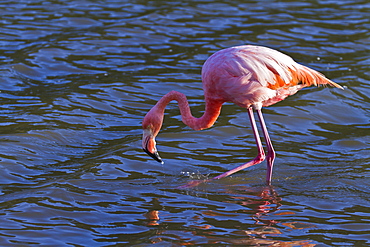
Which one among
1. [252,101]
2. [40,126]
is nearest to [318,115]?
[252,101]

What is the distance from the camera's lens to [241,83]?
5.75m

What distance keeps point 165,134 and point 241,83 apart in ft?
5.69

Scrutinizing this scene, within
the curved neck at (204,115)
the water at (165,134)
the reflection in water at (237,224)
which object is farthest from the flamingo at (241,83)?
the water at (165,134)

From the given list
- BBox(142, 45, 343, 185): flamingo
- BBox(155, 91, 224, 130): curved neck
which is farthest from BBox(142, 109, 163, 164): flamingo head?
BBox(155, 91, 224, 130): curved neck

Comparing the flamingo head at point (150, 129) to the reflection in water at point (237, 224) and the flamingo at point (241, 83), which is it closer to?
the flamingo at point (241, 83)

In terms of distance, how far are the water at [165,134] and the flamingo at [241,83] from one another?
1.81 ft

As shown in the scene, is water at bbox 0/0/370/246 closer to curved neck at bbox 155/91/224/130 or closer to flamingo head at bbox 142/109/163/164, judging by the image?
flamingo head at bbox 142/109/163/164

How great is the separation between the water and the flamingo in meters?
0.55

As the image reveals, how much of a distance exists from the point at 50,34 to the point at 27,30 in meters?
0.47

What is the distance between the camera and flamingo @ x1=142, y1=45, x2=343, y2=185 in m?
5.78

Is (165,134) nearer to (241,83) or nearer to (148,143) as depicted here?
(148,143)

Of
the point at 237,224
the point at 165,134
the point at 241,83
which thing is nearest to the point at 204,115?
the point at 241,83

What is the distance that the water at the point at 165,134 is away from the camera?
4.96 meters

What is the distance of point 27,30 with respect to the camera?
11125 millimetres
